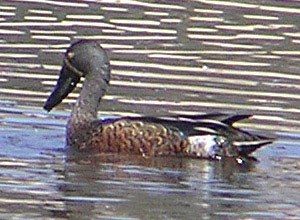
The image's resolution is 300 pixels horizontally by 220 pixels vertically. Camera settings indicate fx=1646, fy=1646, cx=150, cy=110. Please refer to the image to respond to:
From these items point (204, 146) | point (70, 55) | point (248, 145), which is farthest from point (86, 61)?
point (248, 145)

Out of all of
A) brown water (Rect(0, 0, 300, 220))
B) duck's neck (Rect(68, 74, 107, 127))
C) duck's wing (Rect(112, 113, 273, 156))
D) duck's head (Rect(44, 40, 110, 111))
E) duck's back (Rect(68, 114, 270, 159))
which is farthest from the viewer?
duck's head (Rect(44, 40, 110, 111))

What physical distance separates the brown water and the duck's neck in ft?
0.82

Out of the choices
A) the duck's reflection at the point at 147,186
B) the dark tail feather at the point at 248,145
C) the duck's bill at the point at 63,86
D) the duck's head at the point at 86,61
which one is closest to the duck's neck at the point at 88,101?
the duck's head at the point at 86,61

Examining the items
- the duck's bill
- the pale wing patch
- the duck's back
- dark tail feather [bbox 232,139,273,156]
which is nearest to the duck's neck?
the duck's bill

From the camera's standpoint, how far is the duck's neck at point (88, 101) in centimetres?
1460

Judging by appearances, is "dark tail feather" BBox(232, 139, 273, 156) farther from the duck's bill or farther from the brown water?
the duck's bill

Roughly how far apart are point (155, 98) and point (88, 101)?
1342mm

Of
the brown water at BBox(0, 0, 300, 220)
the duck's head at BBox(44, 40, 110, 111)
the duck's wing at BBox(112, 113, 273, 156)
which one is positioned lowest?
the brown water at BBox(0, 0, 300, 220)

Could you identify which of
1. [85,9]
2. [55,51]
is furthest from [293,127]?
[85,9]

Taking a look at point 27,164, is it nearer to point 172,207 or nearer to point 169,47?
point 172,207

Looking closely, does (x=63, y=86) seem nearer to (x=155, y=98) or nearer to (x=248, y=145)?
(x=155, y=98)

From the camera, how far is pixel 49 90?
1619 centimetres

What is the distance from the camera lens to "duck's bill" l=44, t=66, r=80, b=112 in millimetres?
14966

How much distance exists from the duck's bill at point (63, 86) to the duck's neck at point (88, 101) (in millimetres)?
166
